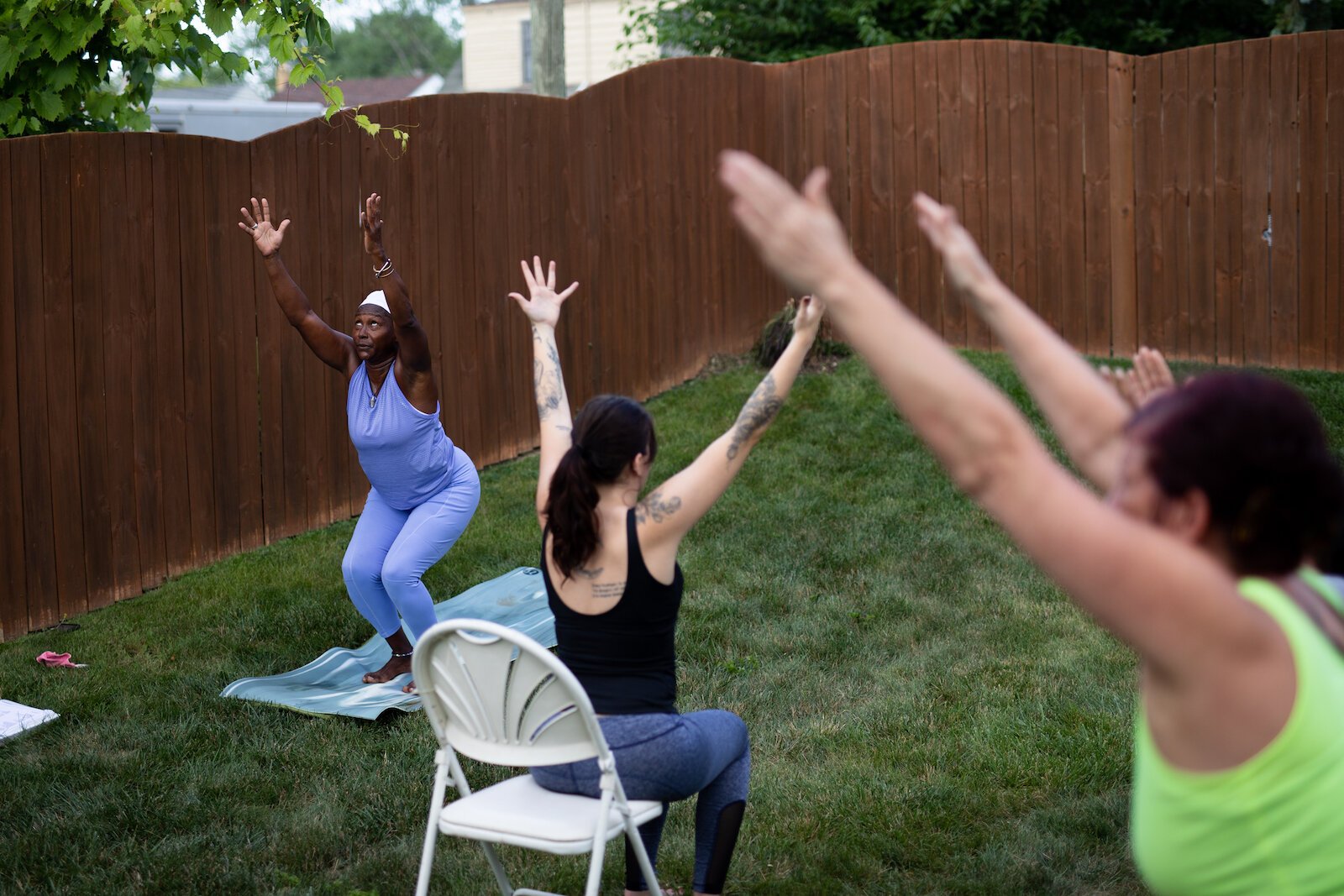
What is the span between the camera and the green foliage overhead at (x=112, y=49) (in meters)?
5.57

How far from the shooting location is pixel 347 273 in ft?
25.2

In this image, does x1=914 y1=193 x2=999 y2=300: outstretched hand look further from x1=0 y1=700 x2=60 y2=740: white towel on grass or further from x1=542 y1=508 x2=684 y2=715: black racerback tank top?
x1=0 y1=700 x2=60 y2=740: white towel on grass


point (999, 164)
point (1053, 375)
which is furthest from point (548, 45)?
point (1053, 375)

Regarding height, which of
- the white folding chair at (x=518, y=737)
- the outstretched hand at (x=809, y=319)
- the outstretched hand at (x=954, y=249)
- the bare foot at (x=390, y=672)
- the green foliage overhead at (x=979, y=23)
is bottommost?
the bare foot at (x=390, y=672)

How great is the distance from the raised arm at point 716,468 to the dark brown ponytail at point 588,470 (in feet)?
0.40

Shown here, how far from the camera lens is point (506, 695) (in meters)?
3.04

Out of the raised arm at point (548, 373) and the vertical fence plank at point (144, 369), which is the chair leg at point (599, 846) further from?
the vertical fence plank at point (144, 369)

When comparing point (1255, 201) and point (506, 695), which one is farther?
point (1255, 201)

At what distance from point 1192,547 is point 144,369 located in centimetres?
617

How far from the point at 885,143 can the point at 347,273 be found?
14.2ft

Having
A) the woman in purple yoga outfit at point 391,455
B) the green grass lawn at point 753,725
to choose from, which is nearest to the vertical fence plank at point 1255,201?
the green grass lawn at point 753,725

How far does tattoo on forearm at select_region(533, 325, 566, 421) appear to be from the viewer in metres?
3.66

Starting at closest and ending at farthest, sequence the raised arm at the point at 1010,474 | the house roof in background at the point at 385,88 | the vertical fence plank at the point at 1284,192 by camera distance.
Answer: the raised arm at the point at 1010,474, the vertical fence plank at the point at 1284,192, the house roof in background at the point at 385,88

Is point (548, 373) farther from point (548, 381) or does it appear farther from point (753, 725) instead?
point (753, 725)
